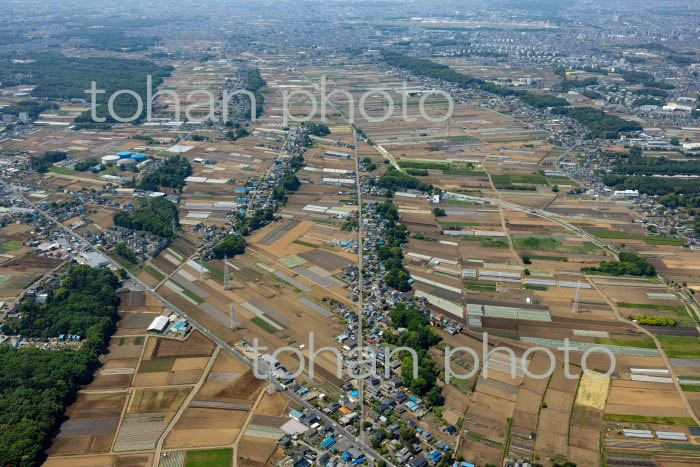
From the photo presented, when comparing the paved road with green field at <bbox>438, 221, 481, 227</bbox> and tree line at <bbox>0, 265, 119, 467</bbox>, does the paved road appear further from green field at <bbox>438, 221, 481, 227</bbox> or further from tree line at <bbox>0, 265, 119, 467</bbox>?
green field at <bbox>438, 221, 481, 227</bbox>

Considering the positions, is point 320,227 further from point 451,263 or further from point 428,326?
point 428,326

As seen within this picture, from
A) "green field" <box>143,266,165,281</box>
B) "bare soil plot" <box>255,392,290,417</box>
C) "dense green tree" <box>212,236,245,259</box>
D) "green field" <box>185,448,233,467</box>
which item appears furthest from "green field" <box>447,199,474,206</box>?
"green field" <box>185,448,233,467</box>

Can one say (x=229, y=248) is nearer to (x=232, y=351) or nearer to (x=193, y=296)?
(x=193, y=296)

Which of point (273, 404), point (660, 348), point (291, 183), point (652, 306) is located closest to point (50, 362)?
point (273, 404)

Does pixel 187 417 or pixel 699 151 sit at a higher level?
pixel 699 151

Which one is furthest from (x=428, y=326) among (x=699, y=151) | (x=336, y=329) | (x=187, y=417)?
(x=699, y=151)

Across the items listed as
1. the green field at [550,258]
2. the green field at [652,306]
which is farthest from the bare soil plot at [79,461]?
the green field at [550,258]

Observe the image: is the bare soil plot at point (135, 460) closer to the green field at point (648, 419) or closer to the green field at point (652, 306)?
the green field at point (648, 419)
